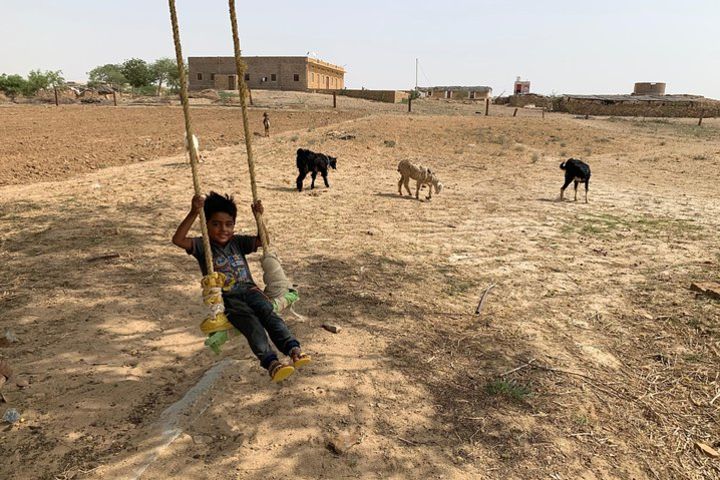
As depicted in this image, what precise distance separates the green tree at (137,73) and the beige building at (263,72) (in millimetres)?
17705

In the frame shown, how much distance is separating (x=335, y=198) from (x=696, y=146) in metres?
19.6

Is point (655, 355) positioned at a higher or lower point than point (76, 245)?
lower

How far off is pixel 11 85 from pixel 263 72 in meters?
29.8

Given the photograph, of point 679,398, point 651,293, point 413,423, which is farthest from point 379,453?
point 651,293

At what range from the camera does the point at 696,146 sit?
21500 millimetres

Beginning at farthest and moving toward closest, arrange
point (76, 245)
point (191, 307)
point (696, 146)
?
1. point (696, 146)
2. point (76, 245)
3. point (191, 307)

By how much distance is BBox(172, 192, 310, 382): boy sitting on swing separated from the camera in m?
3.63

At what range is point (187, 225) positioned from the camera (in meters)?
3.83

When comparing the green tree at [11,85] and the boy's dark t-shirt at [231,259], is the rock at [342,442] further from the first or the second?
the green tree at [11,85]

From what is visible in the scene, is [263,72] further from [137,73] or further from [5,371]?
[5,371]

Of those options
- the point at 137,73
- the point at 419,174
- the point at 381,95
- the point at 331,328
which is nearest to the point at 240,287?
the point at 331,328

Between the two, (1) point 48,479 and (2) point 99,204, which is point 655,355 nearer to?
(1) point 48,479

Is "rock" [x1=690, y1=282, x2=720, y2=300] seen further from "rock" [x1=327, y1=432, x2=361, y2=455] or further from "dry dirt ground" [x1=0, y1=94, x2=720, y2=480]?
"rock" [x1=327, y1=432, x2=361, y2=455]

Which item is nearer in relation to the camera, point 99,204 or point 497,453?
point 497,453
